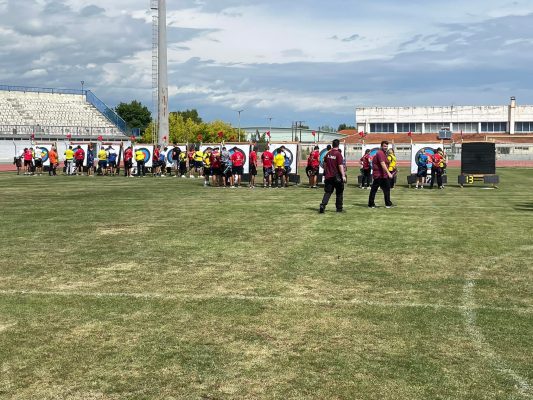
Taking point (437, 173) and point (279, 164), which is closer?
point (437, 173)

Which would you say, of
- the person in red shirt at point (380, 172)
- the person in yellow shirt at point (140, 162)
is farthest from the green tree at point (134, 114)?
the person in red shirt at point (380, 172)

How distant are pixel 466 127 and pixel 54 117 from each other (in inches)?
3179

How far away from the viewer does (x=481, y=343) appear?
5773 mm

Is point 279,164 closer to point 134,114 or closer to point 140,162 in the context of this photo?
point 140,162

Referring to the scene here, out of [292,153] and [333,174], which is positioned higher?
[292,153]

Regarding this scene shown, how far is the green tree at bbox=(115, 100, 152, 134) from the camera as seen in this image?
5148 inches

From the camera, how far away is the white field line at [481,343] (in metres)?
4.80

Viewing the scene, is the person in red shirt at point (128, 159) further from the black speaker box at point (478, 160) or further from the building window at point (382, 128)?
the building window at point (382, 128)

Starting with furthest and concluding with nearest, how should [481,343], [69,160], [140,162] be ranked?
[69,160] → [140,162] → [481,343]

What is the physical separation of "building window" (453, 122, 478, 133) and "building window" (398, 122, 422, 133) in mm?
6885

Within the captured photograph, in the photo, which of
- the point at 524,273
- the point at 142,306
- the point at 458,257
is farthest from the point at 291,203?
the point at 142,306

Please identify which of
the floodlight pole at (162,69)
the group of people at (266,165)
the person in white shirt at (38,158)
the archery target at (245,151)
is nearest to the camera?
the group of people at (266,165)

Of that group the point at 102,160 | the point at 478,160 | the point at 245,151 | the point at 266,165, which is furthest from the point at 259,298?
the point at 102,160

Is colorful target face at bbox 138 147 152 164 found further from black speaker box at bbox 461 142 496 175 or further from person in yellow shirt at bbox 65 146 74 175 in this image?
black speaker box at bbox 461 142 496 175
